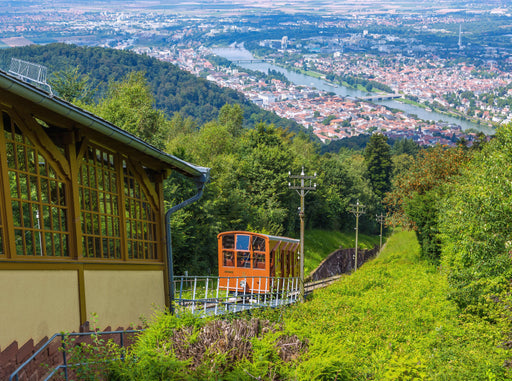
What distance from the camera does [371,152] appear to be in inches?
3720

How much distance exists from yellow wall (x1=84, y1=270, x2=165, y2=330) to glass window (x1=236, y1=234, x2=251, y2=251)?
11697 mm

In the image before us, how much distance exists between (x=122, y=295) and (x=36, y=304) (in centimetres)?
255

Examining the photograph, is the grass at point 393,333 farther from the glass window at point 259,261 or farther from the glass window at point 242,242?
the glass window at point 242,242

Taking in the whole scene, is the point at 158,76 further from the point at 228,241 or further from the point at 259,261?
the point at 259,261

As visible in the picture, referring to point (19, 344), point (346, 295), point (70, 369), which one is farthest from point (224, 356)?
point (346, 295)

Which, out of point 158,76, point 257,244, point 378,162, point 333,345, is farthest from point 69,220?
point 158,76

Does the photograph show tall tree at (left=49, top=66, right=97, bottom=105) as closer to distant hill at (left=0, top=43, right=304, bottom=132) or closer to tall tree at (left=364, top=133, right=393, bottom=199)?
tall tree at (left=364, top=133, right=393, bottom=199)

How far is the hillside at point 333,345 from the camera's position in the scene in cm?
787

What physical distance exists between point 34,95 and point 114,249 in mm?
3613

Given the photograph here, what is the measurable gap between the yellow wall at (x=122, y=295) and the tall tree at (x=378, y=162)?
84.3 m

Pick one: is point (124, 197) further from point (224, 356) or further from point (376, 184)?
point (376, 184)

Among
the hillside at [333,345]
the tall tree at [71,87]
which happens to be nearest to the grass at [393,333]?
the hillside at [333,345]

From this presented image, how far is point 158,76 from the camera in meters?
151

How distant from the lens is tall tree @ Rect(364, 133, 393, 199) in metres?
93.2
